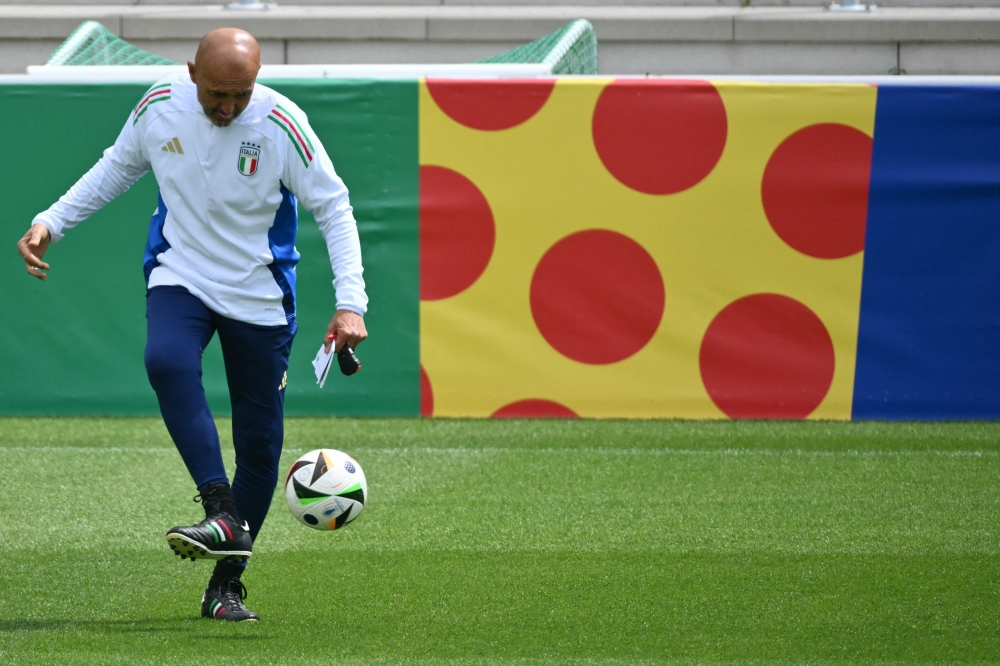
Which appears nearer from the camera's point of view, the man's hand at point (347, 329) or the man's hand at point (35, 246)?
the man's hand at point (347, 329)

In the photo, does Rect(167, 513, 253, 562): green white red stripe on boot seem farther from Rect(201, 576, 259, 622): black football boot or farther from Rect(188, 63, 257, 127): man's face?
Rect(188, 63, 257, 127): man's face

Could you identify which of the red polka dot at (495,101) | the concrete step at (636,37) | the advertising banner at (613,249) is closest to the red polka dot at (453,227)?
the advertising banner at (613,249)

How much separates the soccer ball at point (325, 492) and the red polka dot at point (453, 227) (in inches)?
140

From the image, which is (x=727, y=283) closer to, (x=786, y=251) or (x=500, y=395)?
(x=786, y=251)

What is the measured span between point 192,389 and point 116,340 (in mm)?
4289

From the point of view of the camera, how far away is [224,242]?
4.16 meters

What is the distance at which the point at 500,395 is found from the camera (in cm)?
803

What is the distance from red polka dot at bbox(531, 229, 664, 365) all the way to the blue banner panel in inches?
53.1

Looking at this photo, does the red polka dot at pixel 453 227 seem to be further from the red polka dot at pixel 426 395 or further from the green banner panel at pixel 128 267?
the red polka dot at pixel 426 395

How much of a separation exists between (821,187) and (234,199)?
468 cm

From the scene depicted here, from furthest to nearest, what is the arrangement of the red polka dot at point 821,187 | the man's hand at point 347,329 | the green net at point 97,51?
1. the green net at point 97,51
2. the red polka dot at point 821,187
3. the man's hand at point 347,329

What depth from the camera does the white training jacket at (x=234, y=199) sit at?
13.5 ft

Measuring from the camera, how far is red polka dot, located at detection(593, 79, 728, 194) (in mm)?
7824

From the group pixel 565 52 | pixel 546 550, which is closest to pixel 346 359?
pixel 546 550
